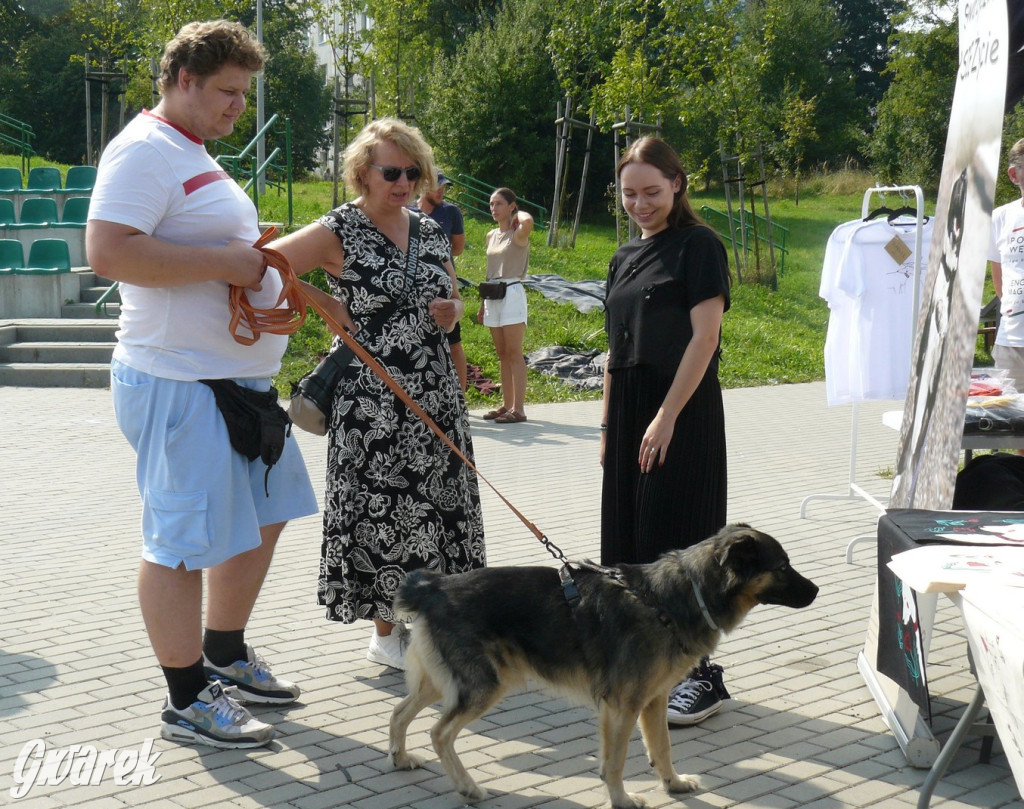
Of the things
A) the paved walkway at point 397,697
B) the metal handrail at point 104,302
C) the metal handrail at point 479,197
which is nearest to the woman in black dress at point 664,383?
the paved walkway at point 397,697

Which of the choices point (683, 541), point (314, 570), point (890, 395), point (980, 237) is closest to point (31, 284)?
point (314, 570)

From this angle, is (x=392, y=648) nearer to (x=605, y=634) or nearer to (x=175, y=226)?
(x=605, y=634)

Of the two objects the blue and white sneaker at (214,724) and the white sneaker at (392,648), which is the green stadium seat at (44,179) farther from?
the blue and white sneaker at (214,724)

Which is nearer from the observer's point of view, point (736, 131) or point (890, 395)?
point (890, 395)

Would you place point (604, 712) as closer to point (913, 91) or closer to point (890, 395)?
point (890, 395)

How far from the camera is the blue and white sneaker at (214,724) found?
3.76 metres

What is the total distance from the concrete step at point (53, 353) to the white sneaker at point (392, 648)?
1019cm

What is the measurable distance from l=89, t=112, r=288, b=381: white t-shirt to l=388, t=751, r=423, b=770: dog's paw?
1.42 m

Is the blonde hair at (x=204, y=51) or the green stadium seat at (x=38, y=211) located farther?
the green stadium seat at (x=38, y=211)

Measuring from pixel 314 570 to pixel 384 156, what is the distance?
279cm

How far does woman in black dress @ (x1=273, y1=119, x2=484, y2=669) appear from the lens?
14.1ft

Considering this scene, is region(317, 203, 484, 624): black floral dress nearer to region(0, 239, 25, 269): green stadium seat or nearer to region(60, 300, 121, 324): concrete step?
region(60, 300, 121, 324): concrete step

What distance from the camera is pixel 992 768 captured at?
368 cm

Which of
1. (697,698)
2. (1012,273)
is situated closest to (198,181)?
(697,698)
